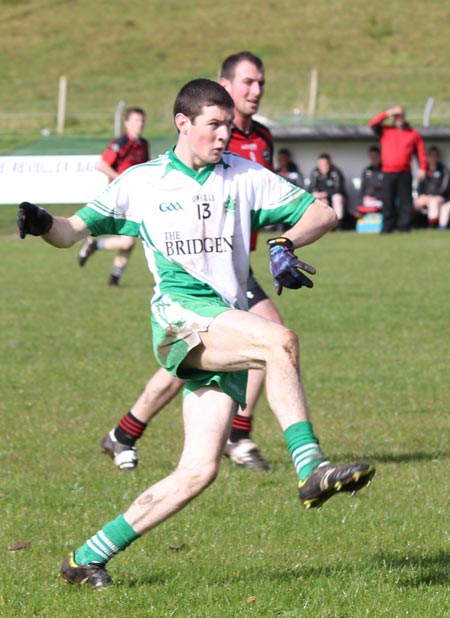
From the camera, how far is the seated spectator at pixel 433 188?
25.9 m

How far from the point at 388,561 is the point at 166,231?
178cm

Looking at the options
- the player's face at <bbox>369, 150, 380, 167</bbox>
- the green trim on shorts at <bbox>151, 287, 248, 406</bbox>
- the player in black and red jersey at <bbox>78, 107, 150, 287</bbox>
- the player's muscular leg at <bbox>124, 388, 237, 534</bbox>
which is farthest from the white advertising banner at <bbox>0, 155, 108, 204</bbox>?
the player's face at <bbox>369, 150, 380, 167</bbox>

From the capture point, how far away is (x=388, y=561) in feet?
18.5

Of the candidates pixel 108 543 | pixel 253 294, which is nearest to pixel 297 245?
pixel 108 543

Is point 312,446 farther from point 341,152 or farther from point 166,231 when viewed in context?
point 341,152

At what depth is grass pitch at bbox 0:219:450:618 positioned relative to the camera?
203 inches

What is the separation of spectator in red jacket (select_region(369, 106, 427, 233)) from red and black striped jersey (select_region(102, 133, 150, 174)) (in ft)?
24.5

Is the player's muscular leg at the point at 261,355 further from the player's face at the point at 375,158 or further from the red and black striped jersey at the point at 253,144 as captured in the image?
the player's face at the point at 375,158

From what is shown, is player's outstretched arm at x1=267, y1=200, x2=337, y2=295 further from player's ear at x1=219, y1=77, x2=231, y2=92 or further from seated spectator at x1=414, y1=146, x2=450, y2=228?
seated spectator at x1=414, y1=146, x2=450, y2=228

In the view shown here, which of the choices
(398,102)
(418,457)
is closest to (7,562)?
(418,457)

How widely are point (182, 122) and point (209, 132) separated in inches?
5.6

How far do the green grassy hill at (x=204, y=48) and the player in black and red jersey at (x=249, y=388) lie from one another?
3413cm

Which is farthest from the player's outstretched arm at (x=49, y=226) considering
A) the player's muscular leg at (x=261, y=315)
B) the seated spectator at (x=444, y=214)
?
the seated spectator at (x=444, y=214)

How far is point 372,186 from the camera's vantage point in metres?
26.1
